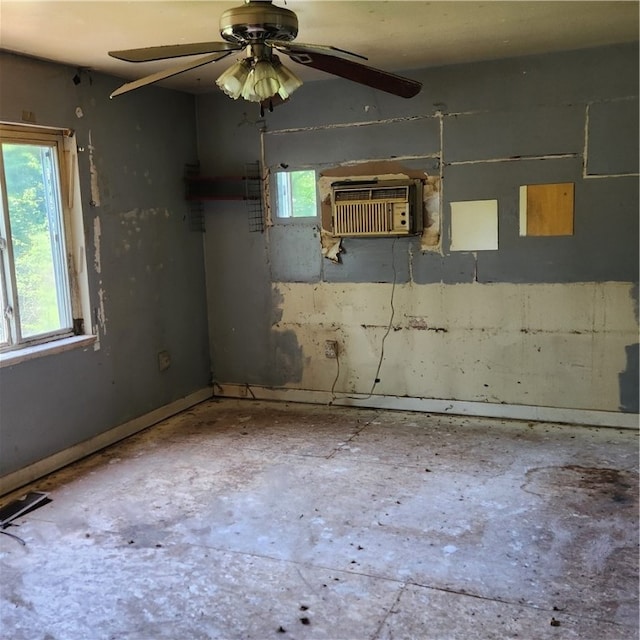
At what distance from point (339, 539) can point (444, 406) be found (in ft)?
6.65

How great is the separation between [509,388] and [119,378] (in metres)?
2.78

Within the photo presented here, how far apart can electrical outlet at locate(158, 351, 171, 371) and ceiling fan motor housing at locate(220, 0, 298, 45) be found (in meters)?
3.00

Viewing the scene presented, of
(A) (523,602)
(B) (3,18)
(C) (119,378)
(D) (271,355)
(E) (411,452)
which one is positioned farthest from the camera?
(D) (271,355)

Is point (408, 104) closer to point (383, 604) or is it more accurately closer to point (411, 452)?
point (411, 452)

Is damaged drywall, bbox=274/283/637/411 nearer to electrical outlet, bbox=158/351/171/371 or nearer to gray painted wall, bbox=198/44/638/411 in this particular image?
gray painted wall, bbox=198/44/638/411

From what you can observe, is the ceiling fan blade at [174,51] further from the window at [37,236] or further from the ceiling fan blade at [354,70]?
the window at [37,236]

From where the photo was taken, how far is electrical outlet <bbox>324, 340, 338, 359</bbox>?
5.14 metres

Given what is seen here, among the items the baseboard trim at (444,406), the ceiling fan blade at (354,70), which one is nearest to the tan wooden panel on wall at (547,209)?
the baseboard trim at (444,406)

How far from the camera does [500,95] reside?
439cm

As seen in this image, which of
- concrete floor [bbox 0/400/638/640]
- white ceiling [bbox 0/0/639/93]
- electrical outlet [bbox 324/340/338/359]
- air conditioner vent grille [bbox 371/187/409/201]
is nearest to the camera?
concrete floor [bbox 0/400/638/640]

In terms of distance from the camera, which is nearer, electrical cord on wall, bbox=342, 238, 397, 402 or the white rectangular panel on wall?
the white rectangular panel on wall

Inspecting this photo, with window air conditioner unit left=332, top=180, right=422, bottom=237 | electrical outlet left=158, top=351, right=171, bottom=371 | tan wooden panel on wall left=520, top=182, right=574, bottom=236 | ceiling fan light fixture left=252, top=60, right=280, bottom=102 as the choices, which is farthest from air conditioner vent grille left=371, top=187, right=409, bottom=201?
ceiling fan light fixture left=252, top=60, right=280, bottom=102

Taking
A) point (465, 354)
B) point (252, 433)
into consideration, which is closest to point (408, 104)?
point (465, 354)

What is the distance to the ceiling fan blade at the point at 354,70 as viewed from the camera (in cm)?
253
